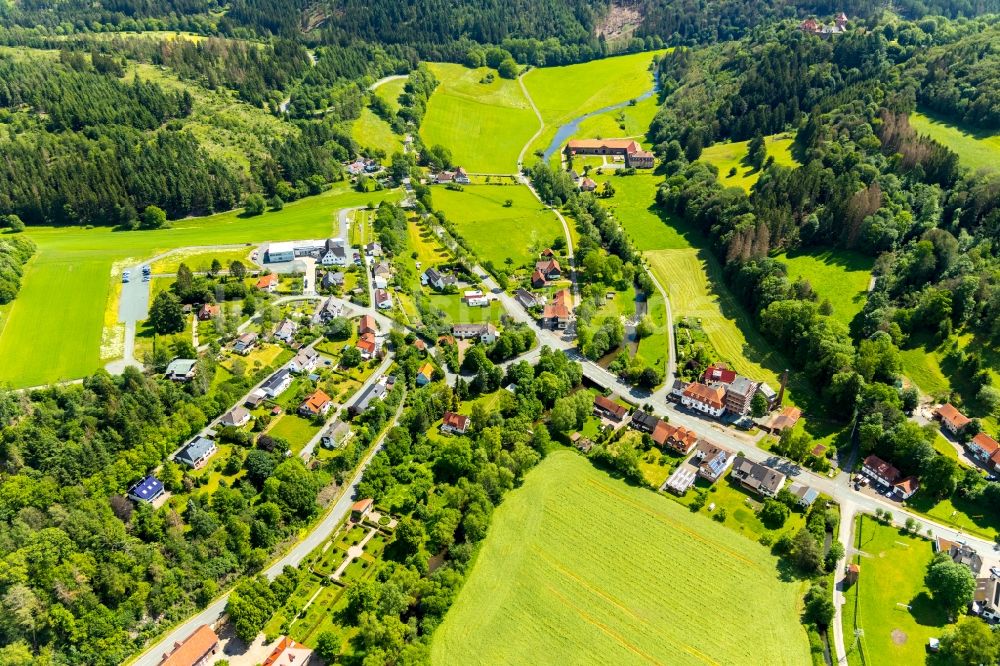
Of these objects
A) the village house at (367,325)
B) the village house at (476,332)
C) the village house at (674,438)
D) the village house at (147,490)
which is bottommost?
the village house at (674,438)

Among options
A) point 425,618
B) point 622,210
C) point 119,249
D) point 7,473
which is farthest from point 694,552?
point 119,249

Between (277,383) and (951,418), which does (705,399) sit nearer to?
(951,418)

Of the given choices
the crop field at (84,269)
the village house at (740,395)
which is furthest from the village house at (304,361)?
the village house at (740,395)

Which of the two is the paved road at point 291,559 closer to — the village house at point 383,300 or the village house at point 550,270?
the village house at point 383,300

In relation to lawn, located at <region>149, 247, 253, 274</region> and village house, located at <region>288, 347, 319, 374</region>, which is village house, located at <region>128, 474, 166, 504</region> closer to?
village house, located at <region>288, 347, 319, 374</region>

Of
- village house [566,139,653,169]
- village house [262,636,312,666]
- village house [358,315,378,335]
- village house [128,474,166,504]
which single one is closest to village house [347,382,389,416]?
village house [358,315,378,335]

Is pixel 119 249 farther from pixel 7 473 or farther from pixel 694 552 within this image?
pixel 694 552
